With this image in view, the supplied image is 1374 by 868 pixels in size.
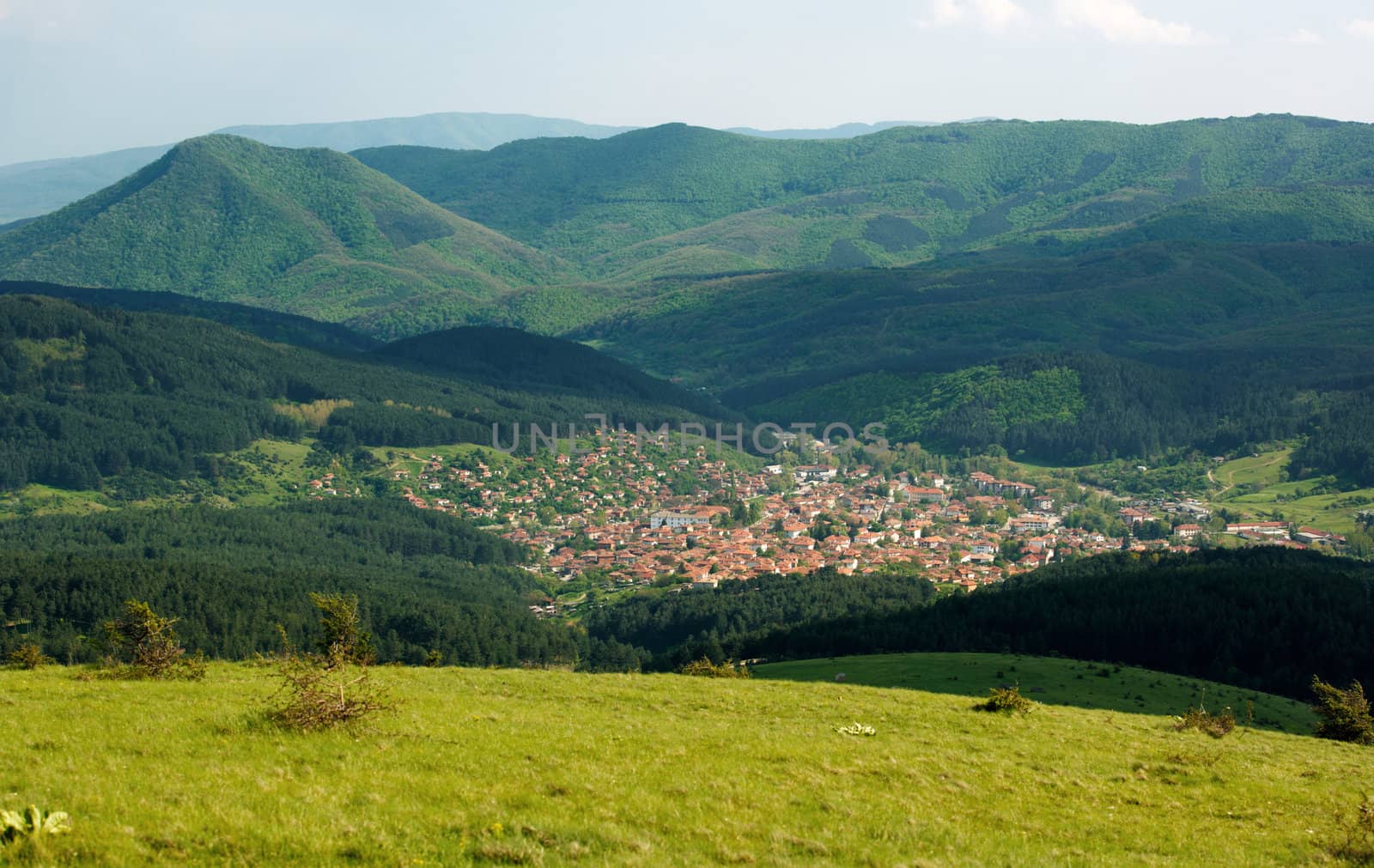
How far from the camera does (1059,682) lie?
153 feet

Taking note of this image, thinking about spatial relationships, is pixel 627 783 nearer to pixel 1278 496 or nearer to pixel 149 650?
pixel 149 650

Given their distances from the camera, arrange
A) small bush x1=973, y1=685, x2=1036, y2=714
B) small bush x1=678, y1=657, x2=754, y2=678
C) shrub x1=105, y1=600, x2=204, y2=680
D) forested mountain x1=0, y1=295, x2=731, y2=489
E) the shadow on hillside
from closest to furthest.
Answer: shrub x1=105, y1=600, x2=204, y2=680
small bush x1=973, y1=685, x2=1036, y2=714
small bush x1=678, y1=657, x2=754, y2=678
the shadow on hillside
forested mountain x1=0, y1=295, x2=731, y2=489

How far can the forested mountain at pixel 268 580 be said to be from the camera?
3017 inches

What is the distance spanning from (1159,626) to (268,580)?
2473 inches

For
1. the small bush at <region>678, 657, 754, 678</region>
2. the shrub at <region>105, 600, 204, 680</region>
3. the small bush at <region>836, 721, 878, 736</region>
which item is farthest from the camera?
the small bush at <region>678, 657, 754, 678</region>

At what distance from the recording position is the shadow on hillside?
139ft

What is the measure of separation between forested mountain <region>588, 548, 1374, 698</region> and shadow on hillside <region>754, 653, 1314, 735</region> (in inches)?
334

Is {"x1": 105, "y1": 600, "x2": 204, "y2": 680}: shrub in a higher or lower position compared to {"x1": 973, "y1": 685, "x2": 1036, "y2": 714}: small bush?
higher

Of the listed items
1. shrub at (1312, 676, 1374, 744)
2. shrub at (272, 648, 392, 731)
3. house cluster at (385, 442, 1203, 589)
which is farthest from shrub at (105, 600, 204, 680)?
house cluster at (385, 442, 1203, 589)

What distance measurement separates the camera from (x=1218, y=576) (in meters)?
69.4

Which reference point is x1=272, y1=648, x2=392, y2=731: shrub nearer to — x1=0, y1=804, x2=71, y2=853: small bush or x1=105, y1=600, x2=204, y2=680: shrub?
x1=0, y1=804, x2=71, y2=853: small bush

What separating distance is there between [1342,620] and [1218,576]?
8989 millimetres

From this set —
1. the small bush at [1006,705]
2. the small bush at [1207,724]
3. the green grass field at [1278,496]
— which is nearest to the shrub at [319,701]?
the small bush at [1006,705]

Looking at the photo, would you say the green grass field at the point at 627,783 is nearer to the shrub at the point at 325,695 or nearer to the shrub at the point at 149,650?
the shrub at the point at 325,695
